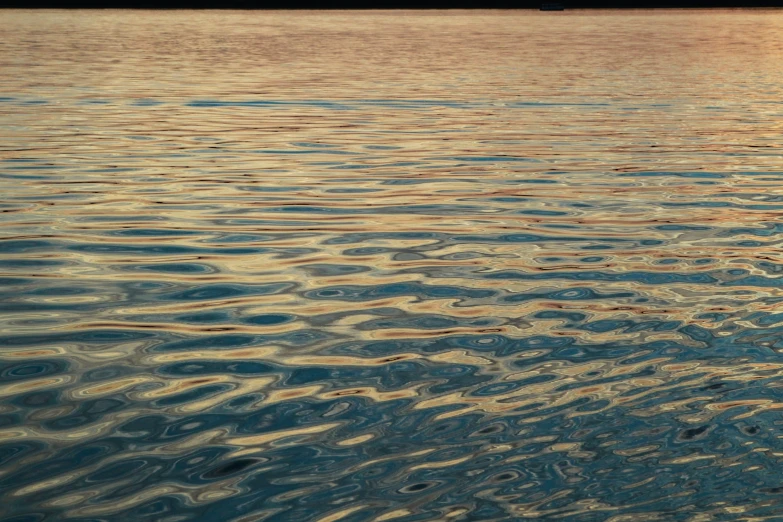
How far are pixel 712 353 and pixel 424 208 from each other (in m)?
6.40

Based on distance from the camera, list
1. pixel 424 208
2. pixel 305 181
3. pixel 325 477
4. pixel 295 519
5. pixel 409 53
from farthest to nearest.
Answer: pixel 409 53 < pixel 305 181 < pixel 424 208 < pixel 325 477 < pixel 295 519

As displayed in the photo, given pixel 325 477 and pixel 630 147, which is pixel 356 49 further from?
pixel 325 477

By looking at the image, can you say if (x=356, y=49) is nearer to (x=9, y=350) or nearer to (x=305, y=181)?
(x=305, y=181)

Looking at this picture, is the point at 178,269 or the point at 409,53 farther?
the point at 409,53

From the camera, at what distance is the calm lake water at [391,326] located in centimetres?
600

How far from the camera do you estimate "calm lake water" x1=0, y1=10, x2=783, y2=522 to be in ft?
19.7

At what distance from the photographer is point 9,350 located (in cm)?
825

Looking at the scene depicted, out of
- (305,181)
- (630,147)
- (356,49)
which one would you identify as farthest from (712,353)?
(356,49)

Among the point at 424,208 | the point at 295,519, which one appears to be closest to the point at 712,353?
the point at 295,519

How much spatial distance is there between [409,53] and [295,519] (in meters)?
54.1

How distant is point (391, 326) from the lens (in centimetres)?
898

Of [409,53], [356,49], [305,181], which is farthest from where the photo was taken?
[356,49]

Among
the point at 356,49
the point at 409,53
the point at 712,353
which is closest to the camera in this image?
the point at 712,353

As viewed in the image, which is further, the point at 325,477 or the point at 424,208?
the point at 424,208
